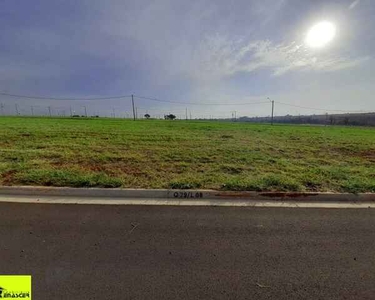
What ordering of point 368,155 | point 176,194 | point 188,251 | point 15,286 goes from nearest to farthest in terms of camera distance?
1. point 15,286
2. point 188,251
3. point 176,194
4. point 368,155

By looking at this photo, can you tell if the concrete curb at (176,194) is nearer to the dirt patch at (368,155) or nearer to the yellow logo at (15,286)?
the yellow logo at (15,286)

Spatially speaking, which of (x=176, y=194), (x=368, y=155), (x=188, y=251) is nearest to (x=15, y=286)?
(x=188, y=251)

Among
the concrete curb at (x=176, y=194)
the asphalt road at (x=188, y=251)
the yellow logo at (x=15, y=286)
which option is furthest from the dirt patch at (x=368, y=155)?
the yellow logo at (x=15, y=286)

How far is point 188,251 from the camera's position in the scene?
2.76m

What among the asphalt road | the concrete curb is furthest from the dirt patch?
the asphalt road

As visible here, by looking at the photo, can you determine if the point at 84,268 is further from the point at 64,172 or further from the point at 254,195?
the point at 64,172

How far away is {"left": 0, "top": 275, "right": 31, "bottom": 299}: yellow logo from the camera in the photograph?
83.8 inches

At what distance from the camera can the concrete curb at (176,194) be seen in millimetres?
4473

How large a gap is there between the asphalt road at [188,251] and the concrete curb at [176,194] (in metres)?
0.54

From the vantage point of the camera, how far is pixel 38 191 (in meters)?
Answer: 4.50

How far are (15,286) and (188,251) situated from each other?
1800mm

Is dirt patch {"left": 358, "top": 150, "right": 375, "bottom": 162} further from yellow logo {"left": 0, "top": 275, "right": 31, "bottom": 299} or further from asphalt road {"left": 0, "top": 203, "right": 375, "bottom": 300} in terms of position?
yellow logo {"left": 0, "top": 275, "right": 31, "bottom": 299}

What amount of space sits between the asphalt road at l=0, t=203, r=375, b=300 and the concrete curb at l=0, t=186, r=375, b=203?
21.4 inches

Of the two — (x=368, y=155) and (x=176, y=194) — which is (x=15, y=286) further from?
(x=368, y=155)
